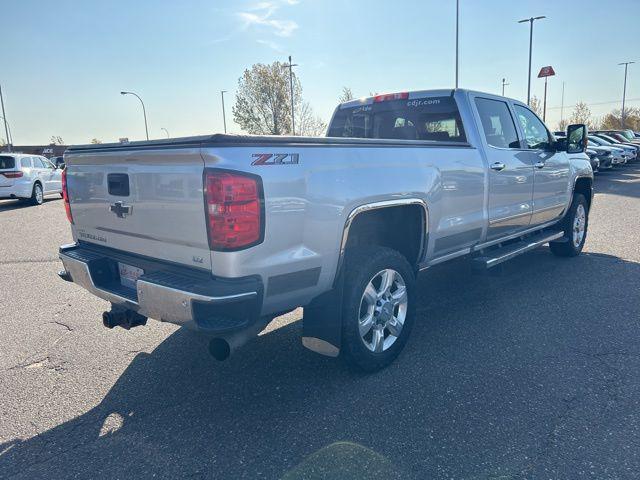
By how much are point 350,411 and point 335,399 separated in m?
0.17

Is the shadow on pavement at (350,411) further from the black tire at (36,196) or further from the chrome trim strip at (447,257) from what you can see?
the black tire at (36,196)

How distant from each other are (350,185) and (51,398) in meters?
2.43

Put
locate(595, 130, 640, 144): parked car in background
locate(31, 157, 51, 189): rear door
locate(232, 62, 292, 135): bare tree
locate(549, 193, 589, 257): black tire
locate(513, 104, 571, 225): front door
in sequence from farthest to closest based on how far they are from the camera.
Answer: locate(232, 62, 292, 135): bare tree
locate(595, 130, 640, 144): parked car in background
locate(31, 157, 51, 189): rear door
locate(549, 193, 589, 257): black tire
locate(513, 104, 571, 225): front door

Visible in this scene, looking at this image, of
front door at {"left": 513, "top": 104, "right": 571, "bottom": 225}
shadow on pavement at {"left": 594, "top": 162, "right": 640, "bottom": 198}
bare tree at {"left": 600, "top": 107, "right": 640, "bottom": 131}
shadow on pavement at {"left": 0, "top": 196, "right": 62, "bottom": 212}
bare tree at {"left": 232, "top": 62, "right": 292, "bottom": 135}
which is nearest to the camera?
front door at {"left": 513, "top": 104, "right": 571, "bottom": 225}

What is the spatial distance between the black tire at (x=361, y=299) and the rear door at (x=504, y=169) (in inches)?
61.5

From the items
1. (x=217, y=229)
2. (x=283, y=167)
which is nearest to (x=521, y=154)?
(x=283, y=167)

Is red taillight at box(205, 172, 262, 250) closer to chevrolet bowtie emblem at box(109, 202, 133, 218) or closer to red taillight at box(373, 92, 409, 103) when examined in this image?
chevrolet bowtie emblem at box(109, 202, 133, 218)

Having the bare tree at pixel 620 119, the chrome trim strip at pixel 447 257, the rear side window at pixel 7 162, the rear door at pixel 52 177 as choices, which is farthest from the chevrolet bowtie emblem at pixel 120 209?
the bare tree at pixel 620 119

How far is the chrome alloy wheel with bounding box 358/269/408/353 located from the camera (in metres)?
3.44

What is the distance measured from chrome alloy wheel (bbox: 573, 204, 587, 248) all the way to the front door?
2.05 ft

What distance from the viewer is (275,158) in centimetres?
263

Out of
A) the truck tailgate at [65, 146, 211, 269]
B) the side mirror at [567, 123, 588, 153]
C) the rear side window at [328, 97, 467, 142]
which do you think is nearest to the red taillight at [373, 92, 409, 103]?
the rear side window at [328, 97, 467, 142]

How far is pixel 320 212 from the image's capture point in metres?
2.87

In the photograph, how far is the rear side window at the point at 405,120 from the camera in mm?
4641
